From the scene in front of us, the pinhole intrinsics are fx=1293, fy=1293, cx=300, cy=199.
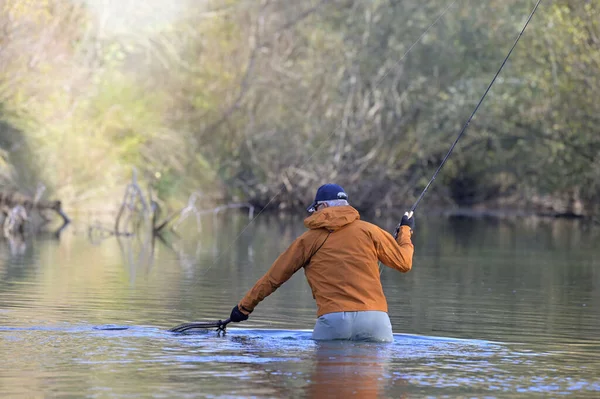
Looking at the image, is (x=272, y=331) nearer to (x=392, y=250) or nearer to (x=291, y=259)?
(x=291, y=259)

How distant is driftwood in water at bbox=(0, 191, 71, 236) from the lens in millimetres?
27953

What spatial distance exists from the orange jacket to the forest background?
21225mm

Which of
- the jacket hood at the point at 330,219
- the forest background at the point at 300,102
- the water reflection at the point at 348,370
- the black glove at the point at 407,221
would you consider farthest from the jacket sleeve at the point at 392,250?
the forest background at the point at 300,102

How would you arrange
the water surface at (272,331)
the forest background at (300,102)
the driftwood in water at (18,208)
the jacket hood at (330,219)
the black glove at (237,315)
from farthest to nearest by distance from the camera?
the forest background at (300,102), the driftwood in water at (18,208), the black glove at (237,315), the jacket hood at (330,219), the water surface at (272,331)

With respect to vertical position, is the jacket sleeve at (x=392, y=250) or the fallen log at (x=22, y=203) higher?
the fallen log at (x=22, y=203)

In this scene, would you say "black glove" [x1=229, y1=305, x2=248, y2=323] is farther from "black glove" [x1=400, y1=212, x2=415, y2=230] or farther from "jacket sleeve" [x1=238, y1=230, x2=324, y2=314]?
"black glove" [x1=400, y1=212, x2=415, y2=230]

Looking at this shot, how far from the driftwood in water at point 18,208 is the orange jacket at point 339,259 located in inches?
712

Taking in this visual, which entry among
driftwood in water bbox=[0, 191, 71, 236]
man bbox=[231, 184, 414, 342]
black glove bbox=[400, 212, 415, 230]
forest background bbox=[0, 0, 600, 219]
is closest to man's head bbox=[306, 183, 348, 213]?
man bbox=[231, 184, 414, 342]

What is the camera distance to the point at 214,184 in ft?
142

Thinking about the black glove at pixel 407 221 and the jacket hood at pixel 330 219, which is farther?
the black glove at pixel 407 221

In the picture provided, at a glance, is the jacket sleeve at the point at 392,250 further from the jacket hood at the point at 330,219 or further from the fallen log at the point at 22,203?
the fallen log at the point at 22,203

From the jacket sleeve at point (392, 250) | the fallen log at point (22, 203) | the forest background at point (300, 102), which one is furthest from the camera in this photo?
the forest background at point (300, 102)

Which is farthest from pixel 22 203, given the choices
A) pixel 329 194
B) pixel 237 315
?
pixel 329 194

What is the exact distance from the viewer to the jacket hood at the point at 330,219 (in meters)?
10.0
